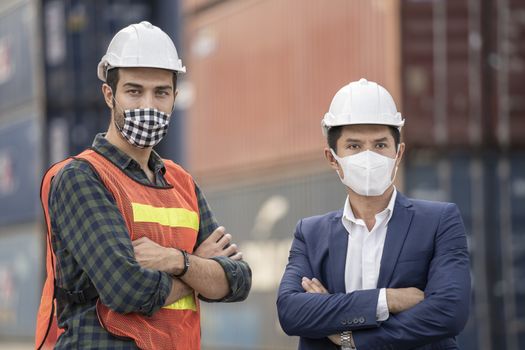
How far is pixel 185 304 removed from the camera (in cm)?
453

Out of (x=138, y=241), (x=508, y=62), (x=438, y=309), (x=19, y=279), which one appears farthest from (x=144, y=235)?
(x=19, y=279)

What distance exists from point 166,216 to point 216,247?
312 mm

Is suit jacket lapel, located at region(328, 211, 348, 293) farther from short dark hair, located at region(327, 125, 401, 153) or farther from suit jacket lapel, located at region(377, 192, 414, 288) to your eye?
short dark hair, located at region(327, 125, 401, 153)

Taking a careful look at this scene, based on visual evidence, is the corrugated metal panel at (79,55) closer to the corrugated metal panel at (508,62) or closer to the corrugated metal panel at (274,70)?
the corrugated metal panel at (274,70)

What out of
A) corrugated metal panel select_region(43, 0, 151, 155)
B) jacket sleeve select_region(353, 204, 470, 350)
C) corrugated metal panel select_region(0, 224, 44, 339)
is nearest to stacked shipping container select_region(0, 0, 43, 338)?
corrugated metal panel select_region(0, 224, 44, 339)

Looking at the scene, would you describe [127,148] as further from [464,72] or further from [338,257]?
[464,72]

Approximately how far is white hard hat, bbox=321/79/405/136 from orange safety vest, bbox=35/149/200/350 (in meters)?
0.64

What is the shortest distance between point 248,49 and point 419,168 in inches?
259

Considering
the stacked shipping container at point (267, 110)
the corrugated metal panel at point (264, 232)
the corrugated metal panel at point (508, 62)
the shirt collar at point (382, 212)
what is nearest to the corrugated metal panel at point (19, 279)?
the stacked shipping container at point (267, 110)

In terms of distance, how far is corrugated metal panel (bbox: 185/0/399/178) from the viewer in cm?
1919

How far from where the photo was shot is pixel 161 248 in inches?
175

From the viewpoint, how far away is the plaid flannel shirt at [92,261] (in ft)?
14.0

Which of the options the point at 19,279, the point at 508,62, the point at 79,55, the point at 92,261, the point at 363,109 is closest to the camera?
the point at 92,261

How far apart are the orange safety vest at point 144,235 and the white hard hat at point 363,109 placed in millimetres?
636
